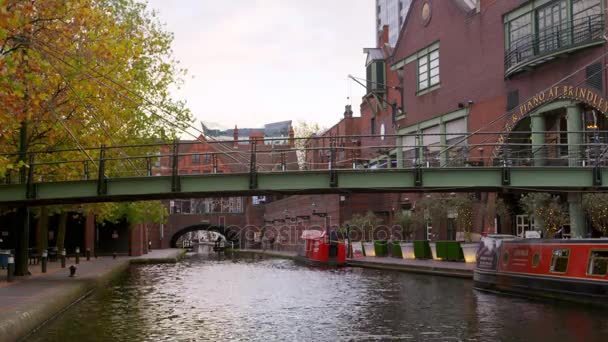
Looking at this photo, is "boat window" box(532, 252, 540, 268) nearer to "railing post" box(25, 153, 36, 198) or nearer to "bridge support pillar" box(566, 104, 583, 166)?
"bridge support pillar" box(566, 104, 583, 166)

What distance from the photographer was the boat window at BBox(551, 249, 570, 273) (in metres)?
23.3

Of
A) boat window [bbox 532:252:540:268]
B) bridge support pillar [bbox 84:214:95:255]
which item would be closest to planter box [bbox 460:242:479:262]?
boat window [bbox 532:252:540:268]

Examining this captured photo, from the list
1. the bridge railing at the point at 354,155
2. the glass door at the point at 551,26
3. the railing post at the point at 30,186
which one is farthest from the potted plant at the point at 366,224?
the railing post at the point at 30,186

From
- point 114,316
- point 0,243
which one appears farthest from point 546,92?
point 0,243

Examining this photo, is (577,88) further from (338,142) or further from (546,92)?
(338,142)

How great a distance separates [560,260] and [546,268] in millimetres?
651

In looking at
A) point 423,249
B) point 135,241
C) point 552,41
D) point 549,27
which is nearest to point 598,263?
point 552,41

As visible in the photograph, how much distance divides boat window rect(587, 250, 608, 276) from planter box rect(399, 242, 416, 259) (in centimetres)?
2021

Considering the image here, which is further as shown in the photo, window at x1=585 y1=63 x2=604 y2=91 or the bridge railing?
window at x1=585 y1=63 x2=604 y2=91

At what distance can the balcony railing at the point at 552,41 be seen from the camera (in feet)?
110

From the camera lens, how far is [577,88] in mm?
34438

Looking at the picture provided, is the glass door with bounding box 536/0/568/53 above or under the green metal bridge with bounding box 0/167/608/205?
above

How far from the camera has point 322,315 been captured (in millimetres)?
20422

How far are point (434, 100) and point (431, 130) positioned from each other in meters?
2.04
